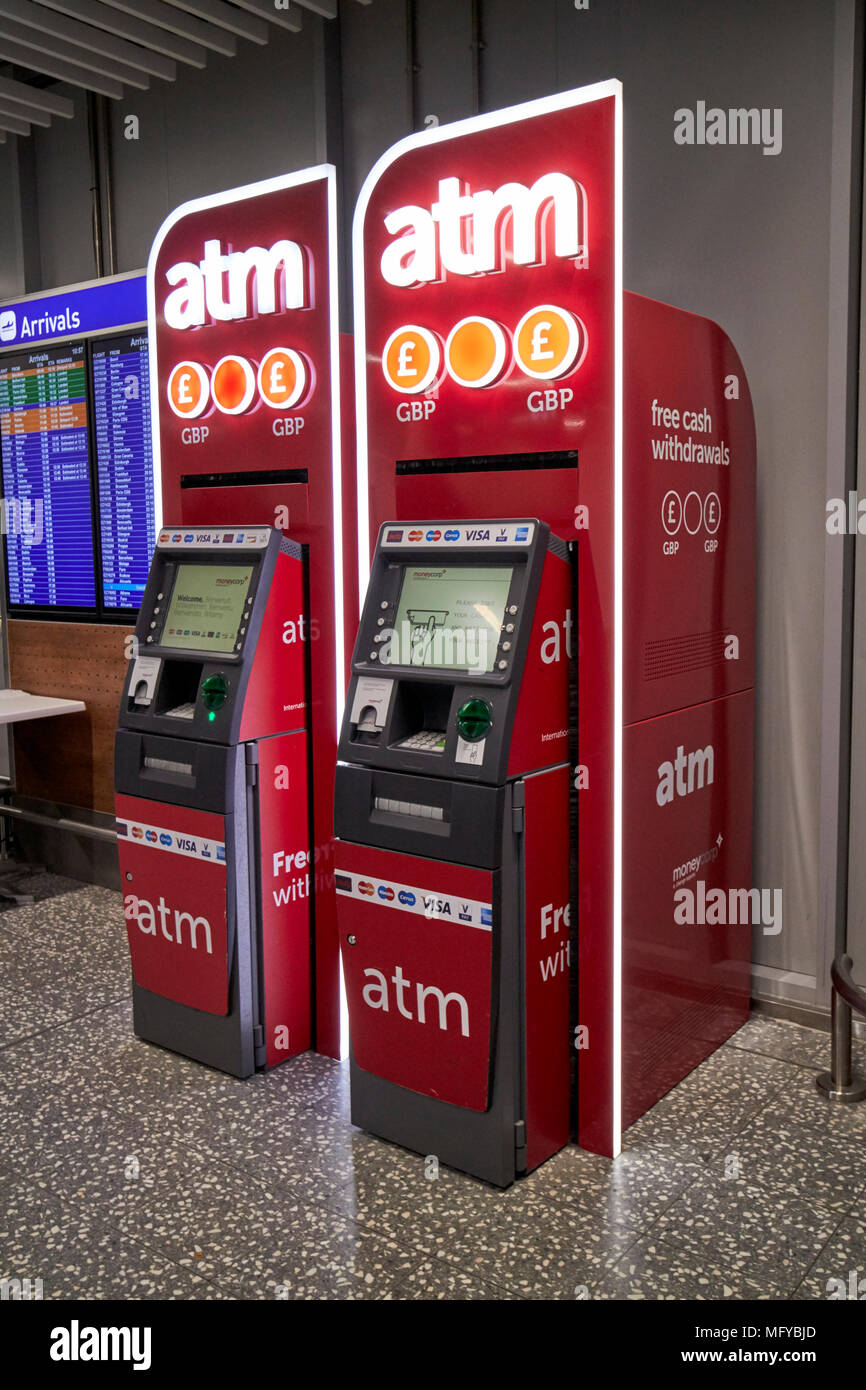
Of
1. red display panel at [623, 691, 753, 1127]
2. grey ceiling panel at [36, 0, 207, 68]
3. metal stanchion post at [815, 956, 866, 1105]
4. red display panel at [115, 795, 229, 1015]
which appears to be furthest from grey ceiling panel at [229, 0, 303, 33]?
metal stanchion post at [815, 956, 866, 1105]

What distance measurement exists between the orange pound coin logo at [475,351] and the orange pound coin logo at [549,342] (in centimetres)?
6

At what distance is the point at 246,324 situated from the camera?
139 inches

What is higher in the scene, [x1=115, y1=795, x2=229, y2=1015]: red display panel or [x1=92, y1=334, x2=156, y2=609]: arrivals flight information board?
[x1=92, y1=334, x2=156, y2=609]: arrivals flight information board

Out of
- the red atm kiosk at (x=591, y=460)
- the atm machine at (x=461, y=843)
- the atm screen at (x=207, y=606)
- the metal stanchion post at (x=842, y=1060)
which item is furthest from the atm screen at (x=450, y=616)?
the metal stanchion post at (x=842, y=1060)

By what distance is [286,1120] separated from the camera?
322 cm

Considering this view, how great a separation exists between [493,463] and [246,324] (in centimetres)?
106

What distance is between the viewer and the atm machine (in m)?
2.73

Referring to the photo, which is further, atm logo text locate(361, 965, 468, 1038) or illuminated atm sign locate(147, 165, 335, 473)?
illuminated atm sign locate(147, 165, 335, 473)

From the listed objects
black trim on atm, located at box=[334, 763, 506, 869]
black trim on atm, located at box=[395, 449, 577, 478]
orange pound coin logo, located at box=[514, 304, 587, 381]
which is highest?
orange pound coin logo, located at box=[514, 304, 587, 381]

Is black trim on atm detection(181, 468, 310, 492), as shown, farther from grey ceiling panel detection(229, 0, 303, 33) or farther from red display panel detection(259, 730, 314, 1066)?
grey ceiling panel detection(229, 0, 303, 33)

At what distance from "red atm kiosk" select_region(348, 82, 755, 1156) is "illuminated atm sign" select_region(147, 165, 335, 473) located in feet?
0.64

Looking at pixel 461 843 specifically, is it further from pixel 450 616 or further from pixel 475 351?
pixel 475 351

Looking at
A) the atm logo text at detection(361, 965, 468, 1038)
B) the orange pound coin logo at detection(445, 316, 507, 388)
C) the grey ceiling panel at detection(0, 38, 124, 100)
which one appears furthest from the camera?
the grey ceiling panel at detection(0, 38, 124, 100)
